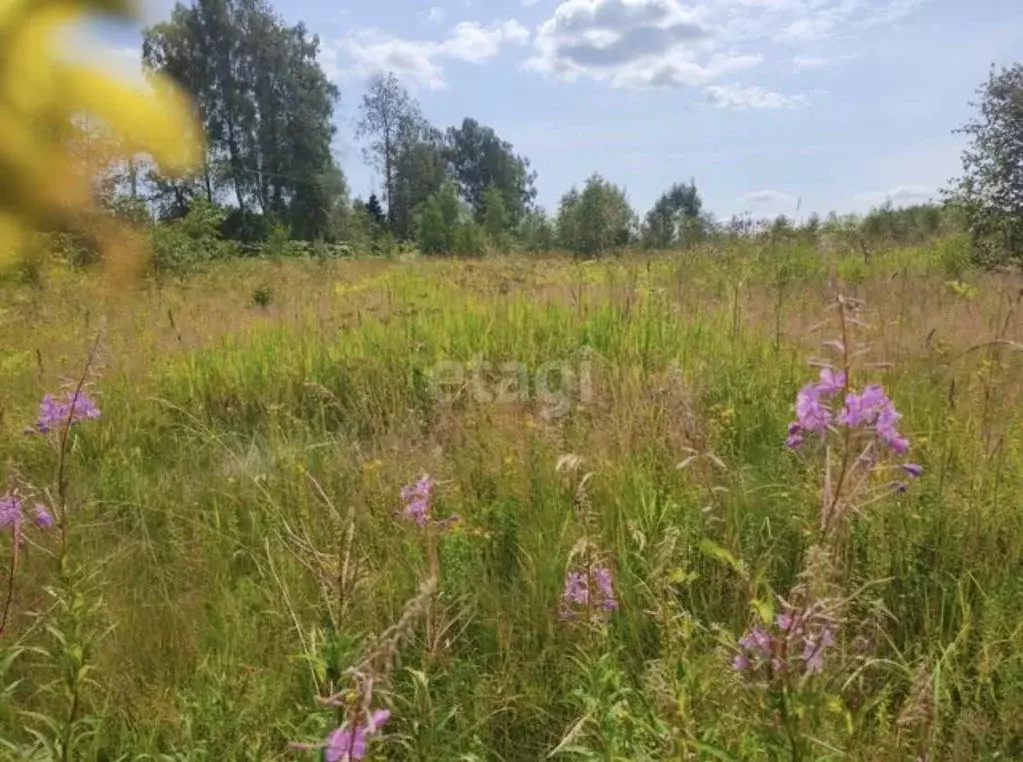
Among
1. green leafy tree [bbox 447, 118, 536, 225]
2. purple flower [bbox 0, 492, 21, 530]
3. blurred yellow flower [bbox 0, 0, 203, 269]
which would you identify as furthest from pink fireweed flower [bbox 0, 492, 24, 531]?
green leafy tree [bbox 447, 118, 536, 225]

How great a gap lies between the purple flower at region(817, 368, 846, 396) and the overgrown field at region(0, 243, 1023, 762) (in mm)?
96

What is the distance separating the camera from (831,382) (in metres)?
1.02

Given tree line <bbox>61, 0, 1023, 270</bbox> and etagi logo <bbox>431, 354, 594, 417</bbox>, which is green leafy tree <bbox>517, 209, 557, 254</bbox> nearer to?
tree line <bbox>61, 0, 1023, 270</bbox>

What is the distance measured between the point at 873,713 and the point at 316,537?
1721mm

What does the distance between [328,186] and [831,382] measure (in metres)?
39.1

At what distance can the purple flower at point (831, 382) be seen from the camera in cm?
98

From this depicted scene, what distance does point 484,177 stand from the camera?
7256cm

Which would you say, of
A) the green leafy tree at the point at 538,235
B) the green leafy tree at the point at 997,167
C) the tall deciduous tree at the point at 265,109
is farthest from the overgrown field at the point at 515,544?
the tall deciduous tree at the point at 265,109

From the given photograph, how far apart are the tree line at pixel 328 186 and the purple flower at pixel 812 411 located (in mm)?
971

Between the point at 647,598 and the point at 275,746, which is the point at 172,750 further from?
the point at 647,598

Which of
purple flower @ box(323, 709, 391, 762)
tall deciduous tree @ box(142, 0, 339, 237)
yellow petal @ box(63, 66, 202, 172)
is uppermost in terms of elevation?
tall deciduous tree @ box(142, 0, 339, 237)

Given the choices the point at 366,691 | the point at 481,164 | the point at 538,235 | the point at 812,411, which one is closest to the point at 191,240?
the point at 812,411

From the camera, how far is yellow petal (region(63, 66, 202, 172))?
0.69 meters

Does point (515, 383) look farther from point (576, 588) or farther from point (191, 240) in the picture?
point (191, 240)
